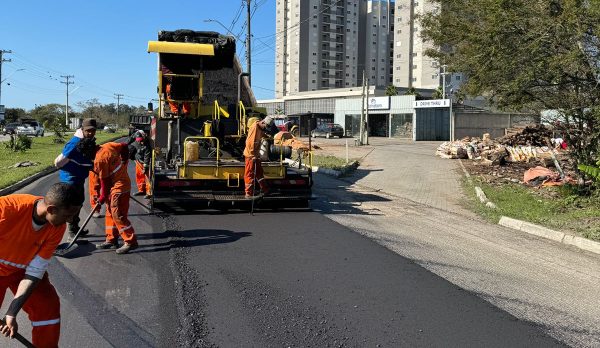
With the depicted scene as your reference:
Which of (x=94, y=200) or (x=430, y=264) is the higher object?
(x=94, y=200)

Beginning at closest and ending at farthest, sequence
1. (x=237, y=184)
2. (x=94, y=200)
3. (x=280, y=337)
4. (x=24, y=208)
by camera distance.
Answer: (x=24, y=208), (x=280, y=337), (x=94, y=200), (x=237, y=184)

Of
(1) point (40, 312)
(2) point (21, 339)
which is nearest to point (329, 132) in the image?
(1) point (40, 312)

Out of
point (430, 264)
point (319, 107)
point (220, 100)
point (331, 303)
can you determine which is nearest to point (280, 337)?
point (331, 303)

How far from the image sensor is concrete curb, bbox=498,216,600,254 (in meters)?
7.86

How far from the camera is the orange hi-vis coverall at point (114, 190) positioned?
22.5ft

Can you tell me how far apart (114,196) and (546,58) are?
8.80 m

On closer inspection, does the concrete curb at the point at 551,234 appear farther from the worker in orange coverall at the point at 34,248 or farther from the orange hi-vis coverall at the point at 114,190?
the worker in orange coverall at the point at 34,248

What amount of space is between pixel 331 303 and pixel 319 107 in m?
71.0

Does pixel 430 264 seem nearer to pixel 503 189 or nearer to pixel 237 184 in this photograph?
pixel 237 184

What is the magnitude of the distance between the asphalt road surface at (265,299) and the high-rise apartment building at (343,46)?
96912mm

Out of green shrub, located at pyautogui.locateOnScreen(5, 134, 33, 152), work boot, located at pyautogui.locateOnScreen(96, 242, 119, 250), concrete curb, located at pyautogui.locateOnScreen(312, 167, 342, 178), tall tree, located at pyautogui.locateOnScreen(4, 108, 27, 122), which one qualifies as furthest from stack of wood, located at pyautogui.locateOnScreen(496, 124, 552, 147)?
tall tree, located at pyautogui.locateOnScreen(4, 108, 27, 122)

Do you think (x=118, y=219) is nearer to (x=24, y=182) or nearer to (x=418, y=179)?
(x=24, y=182)

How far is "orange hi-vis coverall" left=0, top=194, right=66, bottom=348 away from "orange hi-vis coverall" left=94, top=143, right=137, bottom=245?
3.54 meters

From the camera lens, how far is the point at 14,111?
91.8 m
